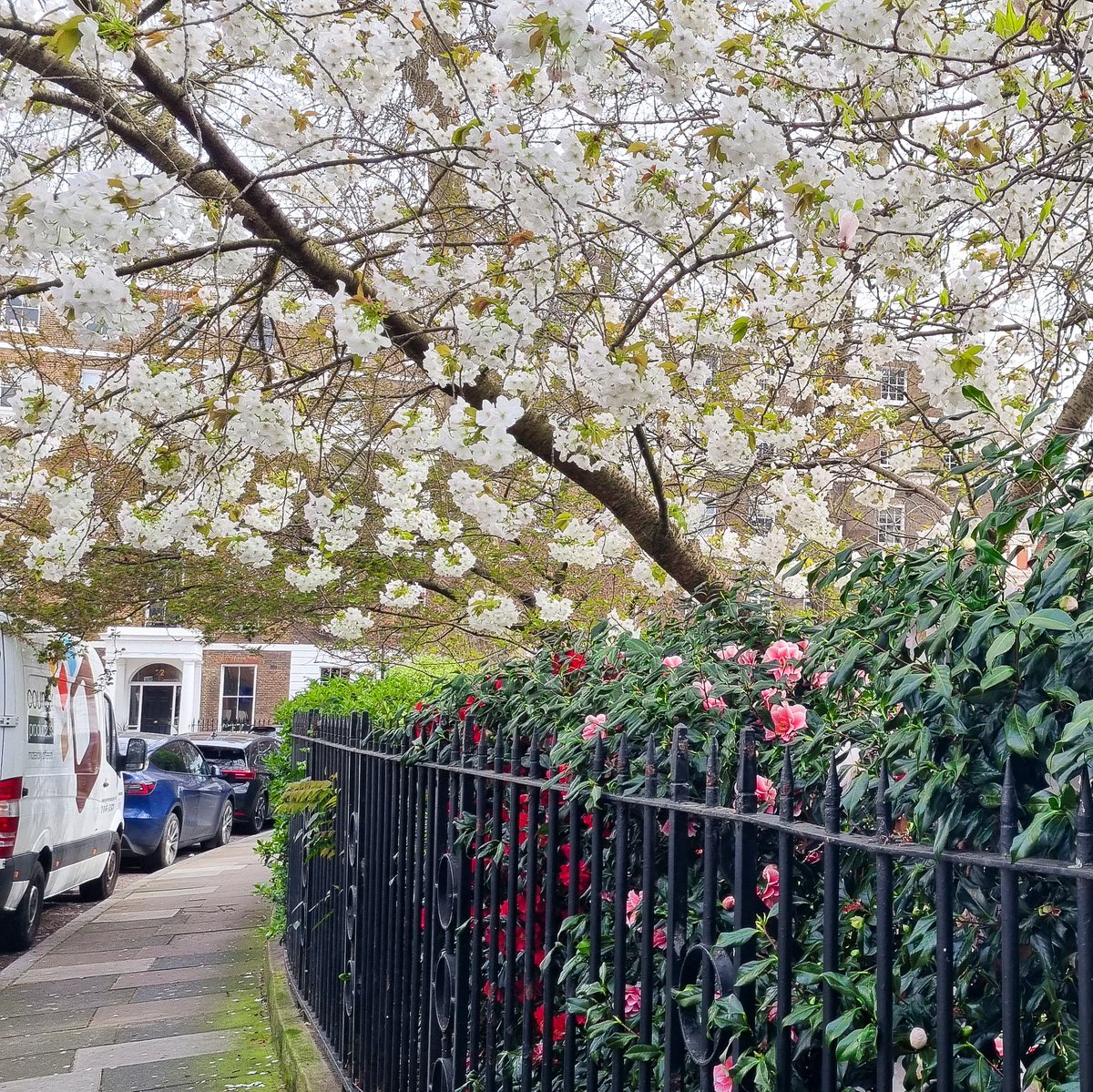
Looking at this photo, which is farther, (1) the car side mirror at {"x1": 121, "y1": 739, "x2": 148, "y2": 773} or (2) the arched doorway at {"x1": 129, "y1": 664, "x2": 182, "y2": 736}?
(2) the arched doorway at {"x1": 129, "y1": 664, "x2": 182, "y2": 736}

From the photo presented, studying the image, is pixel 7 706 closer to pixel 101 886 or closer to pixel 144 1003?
pixel 144 1003

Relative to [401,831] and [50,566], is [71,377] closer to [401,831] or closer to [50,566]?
[50,566]

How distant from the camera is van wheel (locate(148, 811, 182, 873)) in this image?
12.4 metres

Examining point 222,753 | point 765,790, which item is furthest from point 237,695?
point 765,790

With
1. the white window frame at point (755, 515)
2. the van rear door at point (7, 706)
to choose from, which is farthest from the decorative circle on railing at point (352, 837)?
the van rear door at point (7, 706)

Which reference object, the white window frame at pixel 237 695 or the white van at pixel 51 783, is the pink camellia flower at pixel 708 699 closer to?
the white van at pixel 51 783

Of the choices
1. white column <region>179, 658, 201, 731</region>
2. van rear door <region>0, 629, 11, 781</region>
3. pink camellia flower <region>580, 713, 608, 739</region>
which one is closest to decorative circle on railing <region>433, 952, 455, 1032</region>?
pink camellia flower <region>580, 713, 608, 739</region>

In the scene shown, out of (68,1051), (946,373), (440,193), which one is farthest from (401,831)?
(440,193)

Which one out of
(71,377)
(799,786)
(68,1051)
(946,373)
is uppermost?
(71,377)

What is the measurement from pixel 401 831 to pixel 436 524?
3.19m

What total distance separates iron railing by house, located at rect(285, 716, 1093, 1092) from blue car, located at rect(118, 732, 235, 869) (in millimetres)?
8004

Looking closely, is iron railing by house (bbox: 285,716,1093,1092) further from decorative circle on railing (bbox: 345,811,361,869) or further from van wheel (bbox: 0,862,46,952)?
van wheel (bbox: 0,862,46,952)

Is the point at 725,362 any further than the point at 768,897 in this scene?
Yes

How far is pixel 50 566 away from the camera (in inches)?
242
